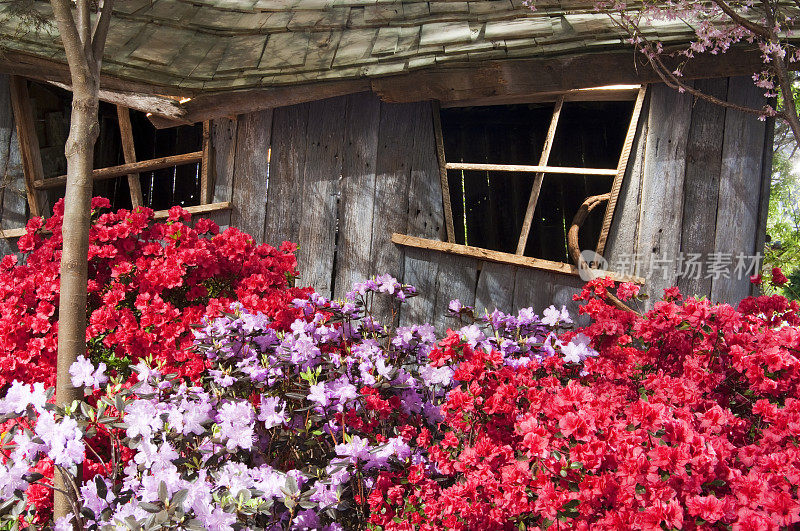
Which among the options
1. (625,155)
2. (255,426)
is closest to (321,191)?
(625,155)

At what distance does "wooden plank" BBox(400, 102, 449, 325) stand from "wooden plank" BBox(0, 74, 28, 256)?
11.1ft

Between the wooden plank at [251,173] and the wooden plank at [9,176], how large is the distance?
199 cm

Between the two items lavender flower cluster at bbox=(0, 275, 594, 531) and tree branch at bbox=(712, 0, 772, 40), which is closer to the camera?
lavender flower cluster at bbox=(0, 275, 594, 531)

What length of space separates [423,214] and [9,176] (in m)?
3.58

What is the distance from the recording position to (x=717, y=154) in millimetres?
4043

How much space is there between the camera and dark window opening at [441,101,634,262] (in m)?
6.30

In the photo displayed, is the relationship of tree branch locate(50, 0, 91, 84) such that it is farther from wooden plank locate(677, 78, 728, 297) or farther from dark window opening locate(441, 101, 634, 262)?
dark window opening locate(441, 101, 634, 262)

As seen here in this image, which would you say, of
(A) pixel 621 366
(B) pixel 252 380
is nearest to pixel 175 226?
(B) pixel 252 380

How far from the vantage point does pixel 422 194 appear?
4477 millimetres

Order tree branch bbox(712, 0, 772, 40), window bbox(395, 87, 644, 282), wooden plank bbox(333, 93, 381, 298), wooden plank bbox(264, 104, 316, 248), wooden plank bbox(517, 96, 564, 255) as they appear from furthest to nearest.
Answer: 1. window bbox(395, 87, 644, 282)
2. wooden plank bbox(264, 104, 316, 248)
3. wooden plank bbox(333, 93, 381, 298)
4. wooden plank bbox(517, 96, 564, 255)
5. tree branch bbox(712, 0, 772, 40)

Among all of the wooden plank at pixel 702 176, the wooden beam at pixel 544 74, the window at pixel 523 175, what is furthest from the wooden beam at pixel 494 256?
the window at pixel 523 175

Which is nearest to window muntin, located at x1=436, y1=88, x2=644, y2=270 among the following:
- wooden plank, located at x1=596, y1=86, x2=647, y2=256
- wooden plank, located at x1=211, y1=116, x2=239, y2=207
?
wooden plank, located at x1=596, y1=86, x2=647, y2=256

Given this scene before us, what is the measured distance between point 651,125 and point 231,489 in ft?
11.2

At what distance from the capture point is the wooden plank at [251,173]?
4789 mm
